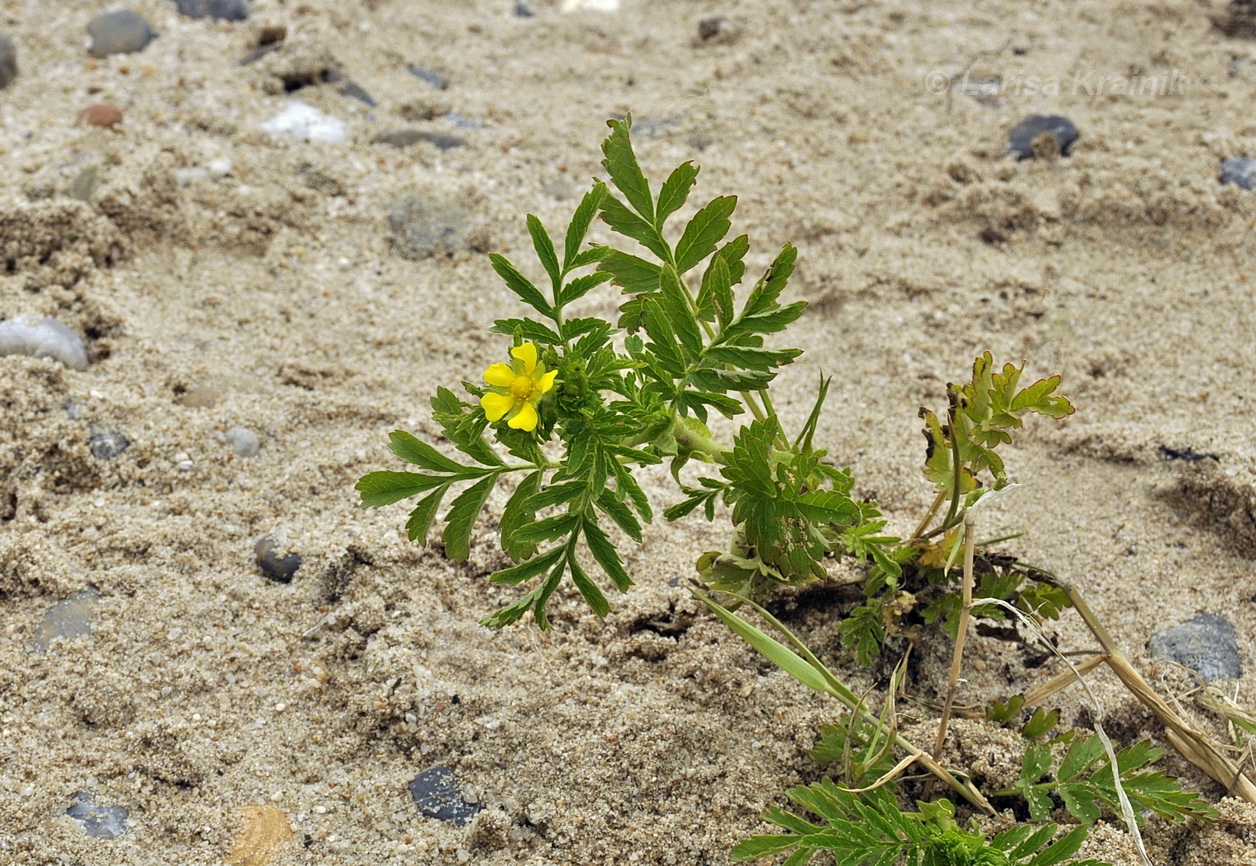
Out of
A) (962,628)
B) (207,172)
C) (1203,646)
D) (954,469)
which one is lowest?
(1203,646)

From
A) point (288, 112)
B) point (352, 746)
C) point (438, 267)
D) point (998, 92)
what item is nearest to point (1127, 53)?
point (998, 92)

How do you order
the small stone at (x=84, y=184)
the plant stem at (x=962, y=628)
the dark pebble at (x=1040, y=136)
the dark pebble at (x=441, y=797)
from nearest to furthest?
the plant stem at (x=962, y=628), the dark pebble at (x=441, y=797), the small stone at (x=84, y=184), the dark pebble at (x=1040, y=136)

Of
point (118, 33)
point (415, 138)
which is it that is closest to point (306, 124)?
point (415, 138)

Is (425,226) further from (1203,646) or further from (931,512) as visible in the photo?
(1203,646)

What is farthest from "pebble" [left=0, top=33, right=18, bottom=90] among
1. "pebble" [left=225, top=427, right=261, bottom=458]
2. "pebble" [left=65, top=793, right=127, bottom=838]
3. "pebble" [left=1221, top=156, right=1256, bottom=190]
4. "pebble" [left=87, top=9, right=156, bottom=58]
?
"pebble" [left=1221, top=156, right=1256, bottom=190]

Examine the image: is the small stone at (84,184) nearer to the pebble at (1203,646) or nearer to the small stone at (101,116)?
the small stone at (101,116)

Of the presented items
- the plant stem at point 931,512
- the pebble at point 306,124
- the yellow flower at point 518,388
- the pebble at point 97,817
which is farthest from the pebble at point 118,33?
the plant stem at point 931,512

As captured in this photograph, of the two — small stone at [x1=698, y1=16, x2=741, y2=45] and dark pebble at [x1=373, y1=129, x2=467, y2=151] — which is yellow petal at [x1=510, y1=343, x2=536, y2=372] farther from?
small stone at [x1=698, y1=16, x2=741, y2=45]
